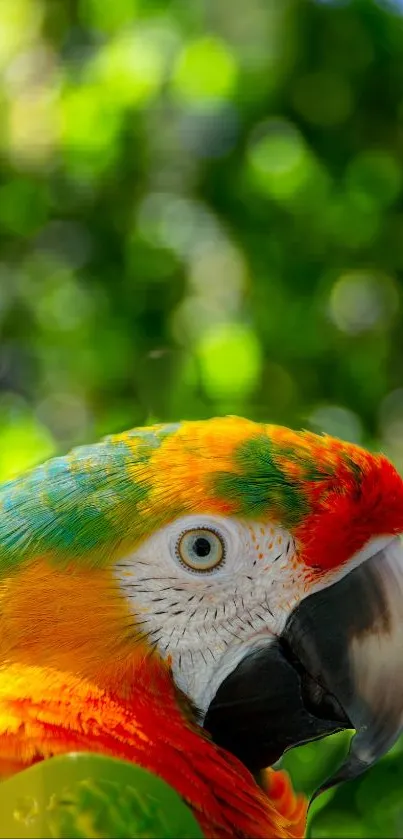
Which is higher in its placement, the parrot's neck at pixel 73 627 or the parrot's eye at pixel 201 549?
the parrot's eye at pixel 201 549

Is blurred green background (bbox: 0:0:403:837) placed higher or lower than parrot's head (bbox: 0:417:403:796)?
higher

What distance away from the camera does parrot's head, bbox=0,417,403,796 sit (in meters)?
1.01

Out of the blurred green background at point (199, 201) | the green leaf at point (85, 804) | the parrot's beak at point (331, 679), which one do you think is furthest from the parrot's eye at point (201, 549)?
the blurred green background at point (199, 201)

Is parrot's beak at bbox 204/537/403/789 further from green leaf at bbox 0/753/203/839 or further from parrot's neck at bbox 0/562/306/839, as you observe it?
green leaf at bbox 0/753/203/839

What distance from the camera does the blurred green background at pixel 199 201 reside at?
2.00 metres

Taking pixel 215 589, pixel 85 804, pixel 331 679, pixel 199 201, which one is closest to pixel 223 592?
pixel 215 589

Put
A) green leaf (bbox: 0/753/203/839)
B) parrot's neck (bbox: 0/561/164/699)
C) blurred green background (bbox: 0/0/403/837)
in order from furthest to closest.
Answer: blurred green background (bbox: 0/0/403/837) < parrot's neck (bbox: 0/561/164/699) < green leaf (bbox: 0/753/203/839)

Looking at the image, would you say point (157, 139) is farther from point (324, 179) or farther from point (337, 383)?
point (337, 383)

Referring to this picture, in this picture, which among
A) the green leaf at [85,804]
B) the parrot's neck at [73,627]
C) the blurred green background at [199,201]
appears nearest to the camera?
the green leaf at [85,804]

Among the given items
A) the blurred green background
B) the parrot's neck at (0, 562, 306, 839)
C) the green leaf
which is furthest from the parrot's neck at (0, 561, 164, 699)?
the blurred green background

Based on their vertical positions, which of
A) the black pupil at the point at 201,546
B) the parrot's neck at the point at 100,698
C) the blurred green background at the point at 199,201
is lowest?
the parrot's neck at the point at 100,698

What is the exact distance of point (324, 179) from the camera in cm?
207

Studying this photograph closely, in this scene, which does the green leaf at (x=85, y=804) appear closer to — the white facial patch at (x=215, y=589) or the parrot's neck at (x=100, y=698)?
the parrot's neck at (x=100, y=698)

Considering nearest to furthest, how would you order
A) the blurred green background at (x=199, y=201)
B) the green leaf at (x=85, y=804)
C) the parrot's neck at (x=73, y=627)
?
the green leaf at (x=85, y=804) < the parrot's neck at (x=73, y=627) < the blurred green background at (x=199, y=201)
